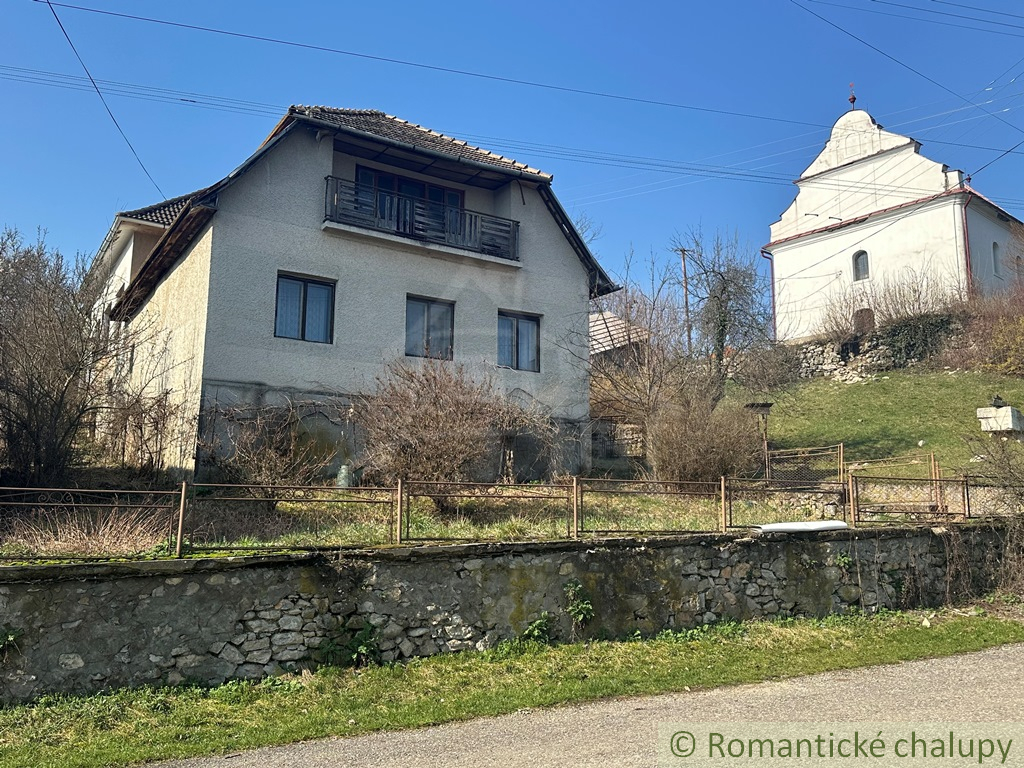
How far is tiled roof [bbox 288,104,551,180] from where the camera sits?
1791 centimetres

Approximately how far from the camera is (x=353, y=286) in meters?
17.5

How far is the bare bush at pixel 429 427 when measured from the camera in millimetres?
13398

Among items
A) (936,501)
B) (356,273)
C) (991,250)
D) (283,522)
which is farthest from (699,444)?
(991,250)

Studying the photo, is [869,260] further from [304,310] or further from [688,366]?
[304,310]

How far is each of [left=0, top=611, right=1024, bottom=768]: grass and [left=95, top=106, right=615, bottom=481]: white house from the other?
793 centimetres

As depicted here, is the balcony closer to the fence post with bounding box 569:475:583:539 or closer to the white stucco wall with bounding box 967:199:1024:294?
the fence post with bounding box 569:475:583:539

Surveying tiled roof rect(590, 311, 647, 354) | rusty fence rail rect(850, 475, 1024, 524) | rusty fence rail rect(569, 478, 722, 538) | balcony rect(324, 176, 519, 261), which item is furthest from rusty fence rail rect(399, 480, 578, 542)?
tiled roof rect(590, 311, 647, 354)

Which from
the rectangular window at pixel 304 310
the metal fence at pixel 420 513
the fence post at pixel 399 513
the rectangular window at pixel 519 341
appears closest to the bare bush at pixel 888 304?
the metal fence at pixel 420 513

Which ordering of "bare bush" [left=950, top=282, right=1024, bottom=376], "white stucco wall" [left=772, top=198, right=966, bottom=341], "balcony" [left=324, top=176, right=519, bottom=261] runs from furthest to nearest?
"white stucco wall" [left=772, top=198, right=966, bottom=341] → "bare bush" [left=950, top=282, right=1024, bottom=376] → "balcony" [left=324, top=176, right=519, bottom=261]

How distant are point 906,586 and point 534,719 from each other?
25.7 ft

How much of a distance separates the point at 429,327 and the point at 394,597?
389 inches

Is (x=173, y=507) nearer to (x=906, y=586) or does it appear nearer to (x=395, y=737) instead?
(x=395, y=737)

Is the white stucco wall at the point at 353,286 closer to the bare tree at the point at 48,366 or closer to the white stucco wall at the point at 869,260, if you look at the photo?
the bare tree at the point at 48,366

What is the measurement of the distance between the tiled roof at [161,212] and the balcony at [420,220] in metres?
4.76
